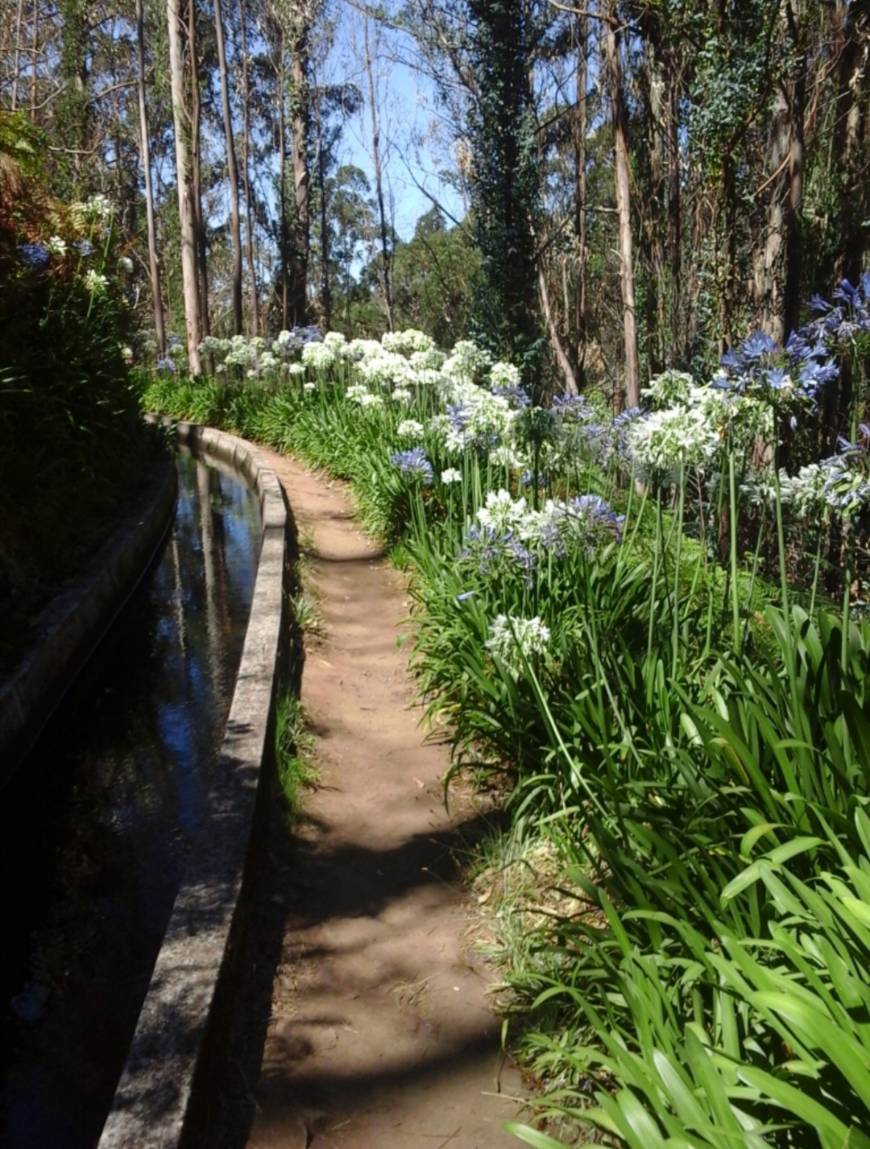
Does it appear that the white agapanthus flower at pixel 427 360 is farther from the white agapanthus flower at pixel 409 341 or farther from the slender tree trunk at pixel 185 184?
the slender tree trunk at pixel 185 184

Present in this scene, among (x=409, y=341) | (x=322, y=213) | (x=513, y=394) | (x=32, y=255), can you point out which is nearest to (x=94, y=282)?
(x=32, y=255)

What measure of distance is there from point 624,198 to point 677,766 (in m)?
10.8

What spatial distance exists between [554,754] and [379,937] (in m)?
0.85

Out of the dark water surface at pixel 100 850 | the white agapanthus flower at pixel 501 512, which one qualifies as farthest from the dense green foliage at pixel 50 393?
the white agapanthus flower at pixel 501 512

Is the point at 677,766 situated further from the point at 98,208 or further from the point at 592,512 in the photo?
the point at 98,208

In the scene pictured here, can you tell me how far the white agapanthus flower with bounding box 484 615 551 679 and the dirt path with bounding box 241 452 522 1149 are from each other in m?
0.71

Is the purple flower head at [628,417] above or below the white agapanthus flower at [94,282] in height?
below

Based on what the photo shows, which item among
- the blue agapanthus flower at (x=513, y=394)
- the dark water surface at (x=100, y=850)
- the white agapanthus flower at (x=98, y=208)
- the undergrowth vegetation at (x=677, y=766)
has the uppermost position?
the white agapanthus flower at (x=98, y=208)

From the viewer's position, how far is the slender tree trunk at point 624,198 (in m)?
11.4

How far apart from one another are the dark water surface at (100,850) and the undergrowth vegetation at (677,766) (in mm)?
1289

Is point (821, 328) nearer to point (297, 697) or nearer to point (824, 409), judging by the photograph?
point (297, 697)

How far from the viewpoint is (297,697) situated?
15.7ft

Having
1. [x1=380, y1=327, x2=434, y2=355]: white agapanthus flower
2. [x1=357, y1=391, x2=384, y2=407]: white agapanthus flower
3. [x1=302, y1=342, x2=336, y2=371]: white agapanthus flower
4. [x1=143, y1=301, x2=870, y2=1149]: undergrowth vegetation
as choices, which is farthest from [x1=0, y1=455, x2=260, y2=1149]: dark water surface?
[x1=302, y1=342, x2=336, y2=371]: white agapanthus flower

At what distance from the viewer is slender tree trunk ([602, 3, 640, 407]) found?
1139 cm
